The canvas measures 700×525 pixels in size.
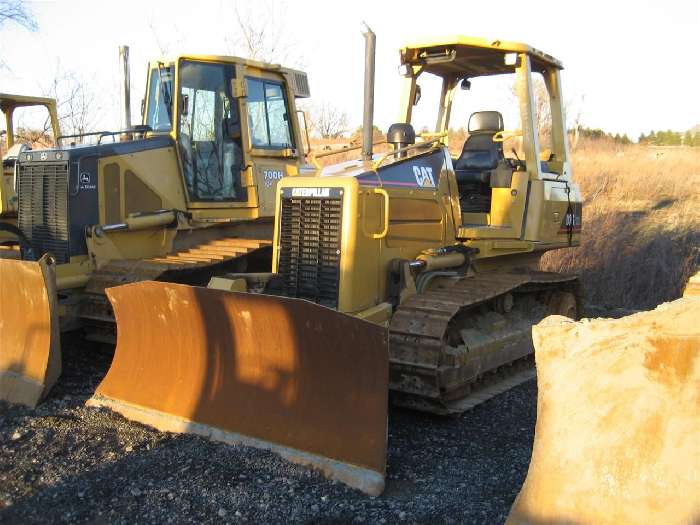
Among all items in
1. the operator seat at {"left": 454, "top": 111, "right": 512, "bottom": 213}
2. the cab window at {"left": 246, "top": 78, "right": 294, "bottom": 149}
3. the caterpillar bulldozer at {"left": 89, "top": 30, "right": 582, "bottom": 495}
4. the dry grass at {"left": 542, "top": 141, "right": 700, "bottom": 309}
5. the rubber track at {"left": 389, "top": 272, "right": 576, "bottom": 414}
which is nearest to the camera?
the caterpillar bulldozer at {"left": 89, "top": 30, "right": 582, "bottom": 495}

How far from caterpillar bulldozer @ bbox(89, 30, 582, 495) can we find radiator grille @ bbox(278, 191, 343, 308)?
0.01 meters

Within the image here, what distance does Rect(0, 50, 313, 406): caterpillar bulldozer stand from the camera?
7.17 meters

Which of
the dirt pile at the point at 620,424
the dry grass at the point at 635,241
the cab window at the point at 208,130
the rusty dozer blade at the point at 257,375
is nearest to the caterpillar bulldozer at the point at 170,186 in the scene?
the cab window at the point at 208,130

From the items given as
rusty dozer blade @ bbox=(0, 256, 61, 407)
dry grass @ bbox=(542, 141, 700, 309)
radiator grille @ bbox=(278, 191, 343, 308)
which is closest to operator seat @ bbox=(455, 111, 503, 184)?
radiator grille @ bbox=(278, 191, 343, 308)

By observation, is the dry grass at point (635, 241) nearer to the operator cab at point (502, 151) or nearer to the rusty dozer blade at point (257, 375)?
the operator cab at point (502, 151)

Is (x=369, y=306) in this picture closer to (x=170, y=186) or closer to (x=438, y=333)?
(x=438, y=333)

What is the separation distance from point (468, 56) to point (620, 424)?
455 cm

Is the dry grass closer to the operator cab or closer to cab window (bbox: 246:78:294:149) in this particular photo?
the operator cab

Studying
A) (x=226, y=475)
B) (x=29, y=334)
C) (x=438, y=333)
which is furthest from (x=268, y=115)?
(x=226, y=475)

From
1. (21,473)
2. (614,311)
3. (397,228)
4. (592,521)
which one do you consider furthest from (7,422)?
(614,311)

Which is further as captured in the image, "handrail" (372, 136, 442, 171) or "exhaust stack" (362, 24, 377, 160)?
"handrail" (372, 136, 442, 171)

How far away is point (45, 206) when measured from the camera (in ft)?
24.2

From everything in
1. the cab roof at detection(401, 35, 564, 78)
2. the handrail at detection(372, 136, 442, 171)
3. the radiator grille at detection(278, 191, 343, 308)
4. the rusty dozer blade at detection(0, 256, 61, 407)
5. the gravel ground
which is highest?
the cab roof at detection(401, 35, 564, 78)

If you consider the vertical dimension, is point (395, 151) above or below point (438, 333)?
above
